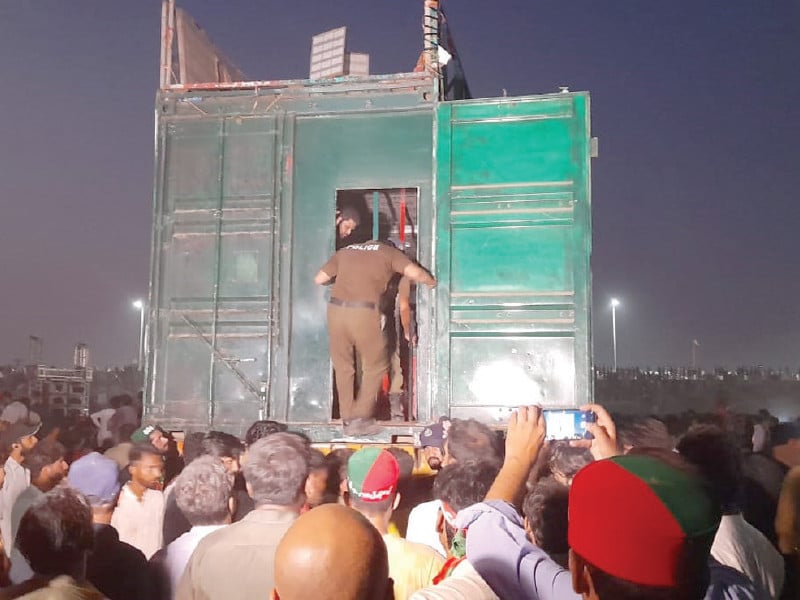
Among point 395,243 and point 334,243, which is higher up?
point 395,243

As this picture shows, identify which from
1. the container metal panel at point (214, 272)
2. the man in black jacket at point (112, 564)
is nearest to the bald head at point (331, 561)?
the man in black jacket at point (112, 564)

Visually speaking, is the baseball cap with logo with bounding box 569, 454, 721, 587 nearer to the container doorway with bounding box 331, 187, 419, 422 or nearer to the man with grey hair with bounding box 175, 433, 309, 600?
the man with grey hair with bounding box 175, 433, 309, 600

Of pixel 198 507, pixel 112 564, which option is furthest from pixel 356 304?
pixel 112 564

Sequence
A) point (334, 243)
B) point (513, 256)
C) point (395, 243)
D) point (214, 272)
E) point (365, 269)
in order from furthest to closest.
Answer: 1. point (395, 243)
2. point (214, 272)
3. point (334, 243)
4. point (365, 269)
5. point (513, 256)

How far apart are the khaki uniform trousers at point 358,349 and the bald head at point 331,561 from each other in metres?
5.29

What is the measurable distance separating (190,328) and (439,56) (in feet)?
12.5

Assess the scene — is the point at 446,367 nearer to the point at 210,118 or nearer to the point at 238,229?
the point at 238,229

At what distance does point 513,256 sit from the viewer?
Result: 22.9ft

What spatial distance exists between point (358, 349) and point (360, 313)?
39cm

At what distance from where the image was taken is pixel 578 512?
1.48 m

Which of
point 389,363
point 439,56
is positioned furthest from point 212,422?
point 439,56

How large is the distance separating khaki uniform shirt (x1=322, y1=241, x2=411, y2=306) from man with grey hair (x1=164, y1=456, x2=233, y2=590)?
362 cm

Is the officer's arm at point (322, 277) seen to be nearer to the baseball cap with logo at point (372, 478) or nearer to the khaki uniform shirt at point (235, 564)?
the baseball cap with logo at point (372, 478)

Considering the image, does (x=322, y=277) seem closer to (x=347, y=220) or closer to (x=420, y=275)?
(x=347, y=220)
